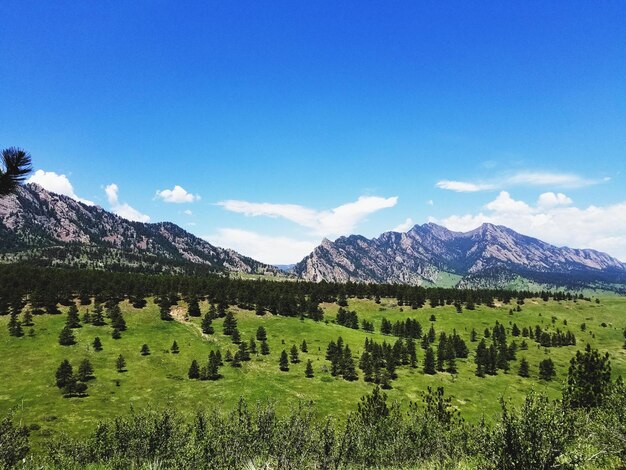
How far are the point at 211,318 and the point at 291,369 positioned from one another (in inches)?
2251

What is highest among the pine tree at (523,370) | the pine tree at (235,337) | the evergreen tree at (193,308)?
the evergreen tree at (193,308)

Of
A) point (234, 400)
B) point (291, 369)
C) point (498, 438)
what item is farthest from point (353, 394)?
point (498, 438)

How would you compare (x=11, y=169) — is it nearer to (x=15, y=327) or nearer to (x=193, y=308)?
(x=15, y=327)

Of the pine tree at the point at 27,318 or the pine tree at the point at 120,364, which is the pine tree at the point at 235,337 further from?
the pine tree at the point at 27,318

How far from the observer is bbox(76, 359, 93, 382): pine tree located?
354ft

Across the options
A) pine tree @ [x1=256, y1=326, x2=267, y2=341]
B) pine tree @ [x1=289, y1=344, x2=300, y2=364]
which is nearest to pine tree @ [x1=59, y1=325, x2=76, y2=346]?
pine tree @ [x1=256, y1=326, x2=267, y2=341]

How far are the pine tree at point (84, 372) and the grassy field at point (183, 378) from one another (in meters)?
2.84

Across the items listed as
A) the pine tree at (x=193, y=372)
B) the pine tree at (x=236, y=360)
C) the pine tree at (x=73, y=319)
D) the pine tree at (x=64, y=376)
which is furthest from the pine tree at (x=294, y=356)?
the pine tree at (x=73, y=319)

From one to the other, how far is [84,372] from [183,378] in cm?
2764

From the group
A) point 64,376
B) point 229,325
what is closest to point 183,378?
point 64,376

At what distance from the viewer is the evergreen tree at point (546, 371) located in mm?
138125

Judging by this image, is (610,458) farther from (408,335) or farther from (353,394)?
(408,335)

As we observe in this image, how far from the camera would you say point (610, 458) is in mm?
21984

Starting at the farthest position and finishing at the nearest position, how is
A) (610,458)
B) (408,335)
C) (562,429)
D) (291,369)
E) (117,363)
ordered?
(408,335) < (291,369) < (117,363) < (610,458) < (562,429)
